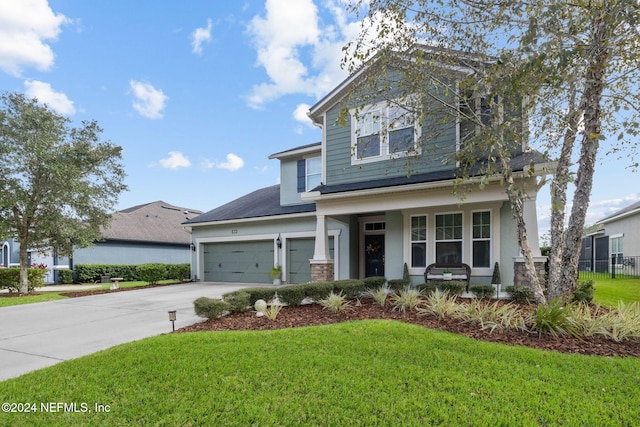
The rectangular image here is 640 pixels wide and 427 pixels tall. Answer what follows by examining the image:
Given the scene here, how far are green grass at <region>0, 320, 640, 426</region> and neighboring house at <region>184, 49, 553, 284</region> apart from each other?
382 cm

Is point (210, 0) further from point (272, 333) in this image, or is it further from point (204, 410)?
point (204, 410)

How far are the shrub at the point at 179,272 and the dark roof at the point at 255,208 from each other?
98.3 inches

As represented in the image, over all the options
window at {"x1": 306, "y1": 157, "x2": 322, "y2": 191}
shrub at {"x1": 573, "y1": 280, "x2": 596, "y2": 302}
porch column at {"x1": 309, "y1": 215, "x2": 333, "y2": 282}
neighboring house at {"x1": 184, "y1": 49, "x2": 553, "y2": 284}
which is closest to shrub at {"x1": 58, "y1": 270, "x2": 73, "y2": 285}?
neighboring house at {"x1": 184, "y1": 49, "x2": 553, "y2": 284}

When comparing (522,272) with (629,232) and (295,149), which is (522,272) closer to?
(295,149)

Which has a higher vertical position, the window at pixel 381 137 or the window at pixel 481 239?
the window at pixel 381 137

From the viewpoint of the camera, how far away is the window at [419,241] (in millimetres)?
10492

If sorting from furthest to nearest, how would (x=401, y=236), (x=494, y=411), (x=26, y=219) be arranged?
(x=26, y=219)
(x=401, y=236)
(x=494, y=411)

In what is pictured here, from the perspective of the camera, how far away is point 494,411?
3215 millimetres

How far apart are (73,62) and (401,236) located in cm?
1289

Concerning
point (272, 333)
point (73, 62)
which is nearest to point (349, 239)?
point (272, 333)

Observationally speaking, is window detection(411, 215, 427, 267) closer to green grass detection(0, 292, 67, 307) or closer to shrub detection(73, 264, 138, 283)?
green grass detection(0, 292, 67, 307)

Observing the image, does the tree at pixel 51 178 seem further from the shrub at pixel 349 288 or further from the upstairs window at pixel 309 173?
the shrub at pixel 349 288

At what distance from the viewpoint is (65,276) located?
19.8 m

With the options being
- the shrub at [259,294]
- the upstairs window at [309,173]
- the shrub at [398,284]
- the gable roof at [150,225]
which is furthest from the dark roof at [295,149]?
the gable roof at [150,225]
